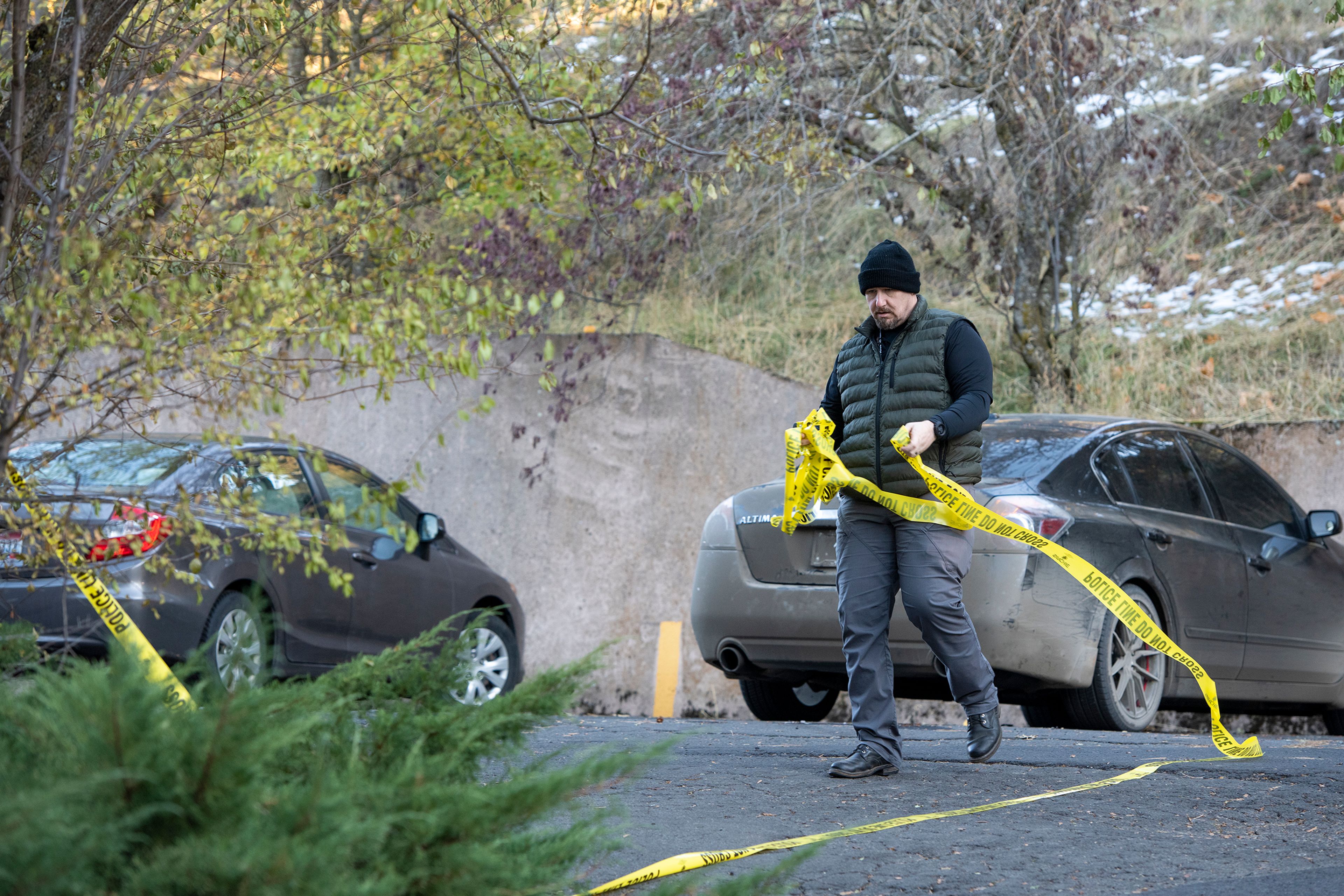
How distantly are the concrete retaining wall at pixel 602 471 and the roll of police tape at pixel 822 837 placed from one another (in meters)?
6.29

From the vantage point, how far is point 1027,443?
23.6 ft

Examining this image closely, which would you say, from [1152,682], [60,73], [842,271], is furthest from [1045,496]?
[842,271]

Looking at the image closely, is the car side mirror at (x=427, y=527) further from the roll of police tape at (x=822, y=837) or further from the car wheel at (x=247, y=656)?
the car wheel at (x=247, y=656)

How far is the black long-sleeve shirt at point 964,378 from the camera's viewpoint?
4996 mm

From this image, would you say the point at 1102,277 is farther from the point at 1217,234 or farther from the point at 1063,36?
the point at 1063,36

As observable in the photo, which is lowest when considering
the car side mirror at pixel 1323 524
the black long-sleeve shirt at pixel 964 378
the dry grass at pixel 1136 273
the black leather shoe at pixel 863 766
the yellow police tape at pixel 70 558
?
the black leather shoe at pixel 863 766

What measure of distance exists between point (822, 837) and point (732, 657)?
10.6ft

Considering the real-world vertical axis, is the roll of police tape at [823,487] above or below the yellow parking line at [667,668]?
above

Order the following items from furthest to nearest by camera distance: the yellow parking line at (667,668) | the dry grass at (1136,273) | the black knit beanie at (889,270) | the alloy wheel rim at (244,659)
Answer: the dry grass at (1136,273), the yellow parking line at (667,668), the black knit beanie at (889,270), the alloy wheel rim at (244,659)

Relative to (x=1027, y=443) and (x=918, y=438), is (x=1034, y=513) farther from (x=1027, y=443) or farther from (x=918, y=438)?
(x=918, y=438)

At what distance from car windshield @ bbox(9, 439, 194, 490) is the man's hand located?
7.81 ft

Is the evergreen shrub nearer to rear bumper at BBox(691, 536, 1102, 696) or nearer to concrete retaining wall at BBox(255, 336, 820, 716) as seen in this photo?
rear bumper at BBox(691, 536, 1102, 696)

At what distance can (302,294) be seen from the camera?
12.4 feet

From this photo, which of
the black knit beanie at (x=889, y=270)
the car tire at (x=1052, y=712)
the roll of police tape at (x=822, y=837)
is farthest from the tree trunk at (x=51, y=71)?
the car tire at (x=1052, y=712)
